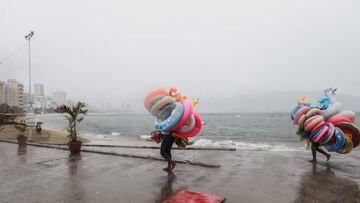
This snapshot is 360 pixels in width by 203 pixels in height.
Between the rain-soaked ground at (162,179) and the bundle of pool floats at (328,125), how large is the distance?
2.74ft

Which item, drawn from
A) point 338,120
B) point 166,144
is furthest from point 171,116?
point 338,120

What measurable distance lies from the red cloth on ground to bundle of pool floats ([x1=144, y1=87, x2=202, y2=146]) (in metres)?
2.29

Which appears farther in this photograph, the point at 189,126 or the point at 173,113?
the point at 189,126

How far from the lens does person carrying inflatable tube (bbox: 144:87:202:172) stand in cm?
812

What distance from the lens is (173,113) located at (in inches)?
320

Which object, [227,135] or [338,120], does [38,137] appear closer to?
[338,120]

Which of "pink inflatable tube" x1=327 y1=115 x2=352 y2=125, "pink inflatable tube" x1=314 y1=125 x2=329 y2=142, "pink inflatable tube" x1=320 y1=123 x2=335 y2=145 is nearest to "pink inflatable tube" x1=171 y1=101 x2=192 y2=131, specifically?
"pink inflatable tube" x1=314 y1=125 x2=329 y2=142

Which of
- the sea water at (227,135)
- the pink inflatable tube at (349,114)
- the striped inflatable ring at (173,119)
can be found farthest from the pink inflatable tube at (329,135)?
the sea water at (227,135)

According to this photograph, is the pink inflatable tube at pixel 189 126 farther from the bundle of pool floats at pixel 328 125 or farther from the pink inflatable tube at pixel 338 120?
the pink inflatable tube at pixel 338 120

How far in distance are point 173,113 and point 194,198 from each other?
274cm

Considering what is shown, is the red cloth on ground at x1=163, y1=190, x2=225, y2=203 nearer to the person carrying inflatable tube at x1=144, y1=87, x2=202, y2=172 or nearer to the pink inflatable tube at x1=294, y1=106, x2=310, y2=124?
the person carrying inflatable tube at x1=144, y1=87, x2=202, y2=172

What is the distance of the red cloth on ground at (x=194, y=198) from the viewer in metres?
5.79

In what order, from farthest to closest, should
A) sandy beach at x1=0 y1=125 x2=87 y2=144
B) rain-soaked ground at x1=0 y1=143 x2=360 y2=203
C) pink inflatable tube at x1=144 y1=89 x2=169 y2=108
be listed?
sandy beach at x1=0 y1=125 x2=87 y2=144
pink inflatable tube at x1=144 y1=89 x2=169 y2=108
rain-soaked ground at x1=0 y1=143 x2=360 y2=203

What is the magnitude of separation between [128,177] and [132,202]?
2.13 meters
